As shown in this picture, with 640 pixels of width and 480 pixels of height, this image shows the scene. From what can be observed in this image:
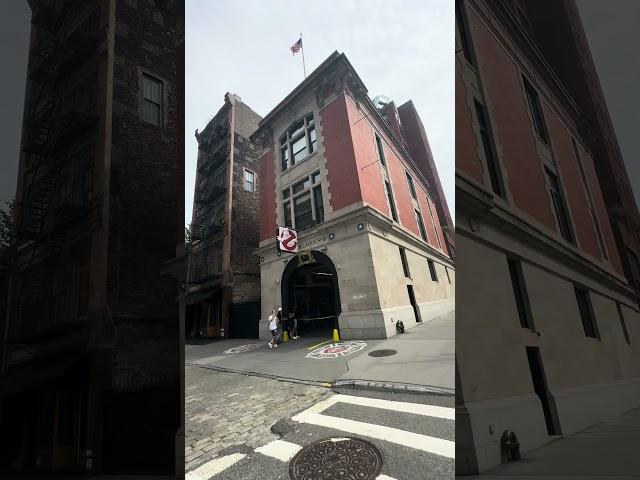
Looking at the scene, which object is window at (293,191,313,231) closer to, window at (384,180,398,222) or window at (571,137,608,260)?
window at (384,180,398,222)

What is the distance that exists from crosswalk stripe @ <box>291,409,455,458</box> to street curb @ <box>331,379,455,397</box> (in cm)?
13

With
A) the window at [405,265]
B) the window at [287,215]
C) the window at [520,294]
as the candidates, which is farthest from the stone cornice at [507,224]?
the window at [287,215]

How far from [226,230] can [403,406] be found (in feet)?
3.58

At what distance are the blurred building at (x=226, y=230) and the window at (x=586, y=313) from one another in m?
1.95

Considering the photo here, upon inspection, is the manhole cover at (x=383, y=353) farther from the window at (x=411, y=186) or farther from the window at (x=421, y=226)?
the window at (x=411, y=186)

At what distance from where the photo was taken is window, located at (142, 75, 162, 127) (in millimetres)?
1351

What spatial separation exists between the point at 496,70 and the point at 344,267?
1.31m

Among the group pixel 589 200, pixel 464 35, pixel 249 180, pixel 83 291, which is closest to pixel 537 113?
pixel 589 200

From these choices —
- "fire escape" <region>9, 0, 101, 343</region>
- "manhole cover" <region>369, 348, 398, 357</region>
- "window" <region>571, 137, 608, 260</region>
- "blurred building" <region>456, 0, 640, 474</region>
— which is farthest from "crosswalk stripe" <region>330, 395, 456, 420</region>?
"window" <region>571, 137, 608, 260</region>

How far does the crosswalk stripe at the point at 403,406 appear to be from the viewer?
87 centimetres

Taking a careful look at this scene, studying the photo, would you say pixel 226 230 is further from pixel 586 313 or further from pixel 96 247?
pixel 586 313

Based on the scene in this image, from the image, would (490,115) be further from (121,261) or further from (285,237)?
(121,261)

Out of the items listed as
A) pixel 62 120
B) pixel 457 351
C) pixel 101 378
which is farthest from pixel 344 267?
pixel 62 120

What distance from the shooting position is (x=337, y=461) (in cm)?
98
